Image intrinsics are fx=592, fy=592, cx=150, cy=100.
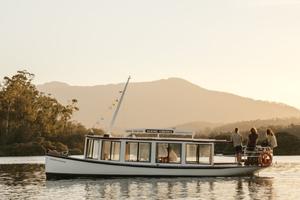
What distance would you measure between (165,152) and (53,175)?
8.20 m

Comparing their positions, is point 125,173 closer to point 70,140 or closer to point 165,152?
point 165,152

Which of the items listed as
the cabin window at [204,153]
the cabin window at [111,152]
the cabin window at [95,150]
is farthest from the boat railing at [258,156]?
the cabin window at [95,150]

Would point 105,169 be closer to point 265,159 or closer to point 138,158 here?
point 138,158

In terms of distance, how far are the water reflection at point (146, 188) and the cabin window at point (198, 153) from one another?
4.58 ft

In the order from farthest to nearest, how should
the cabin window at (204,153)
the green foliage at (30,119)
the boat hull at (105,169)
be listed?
the green foliage at (30,119) < the cabin window at (204,153) < the boat hull at (105,169)

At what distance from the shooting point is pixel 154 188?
36.8 m

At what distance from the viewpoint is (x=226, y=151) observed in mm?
82312

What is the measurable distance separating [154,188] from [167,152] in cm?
560

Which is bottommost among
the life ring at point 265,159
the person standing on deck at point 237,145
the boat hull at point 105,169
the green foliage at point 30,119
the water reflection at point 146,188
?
the water reflection at point 146,188

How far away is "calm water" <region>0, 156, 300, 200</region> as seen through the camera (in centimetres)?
3344

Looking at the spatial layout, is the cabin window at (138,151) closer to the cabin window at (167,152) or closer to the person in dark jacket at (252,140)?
the cabin window at (167,152)

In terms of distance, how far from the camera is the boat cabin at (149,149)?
41750mm

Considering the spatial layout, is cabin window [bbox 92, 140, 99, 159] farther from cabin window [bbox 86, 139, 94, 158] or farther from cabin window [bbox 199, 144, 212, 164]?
cabin window [bbox 199, 144, 212, 164]

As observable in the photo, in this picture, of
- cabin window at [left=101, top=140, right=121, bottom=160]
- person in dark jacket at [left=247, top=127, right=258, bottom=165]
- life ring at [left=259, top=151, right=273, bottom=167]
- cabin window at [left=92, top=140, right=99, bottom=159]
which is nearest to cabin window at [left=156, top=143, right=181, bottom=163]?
cabin window at [left=101, top=140, right=121, bottom=160]
